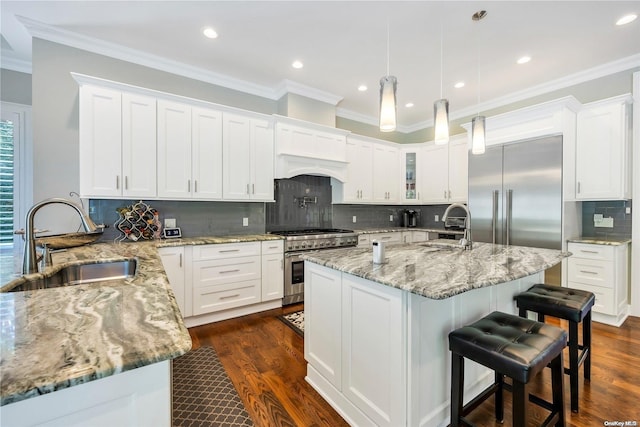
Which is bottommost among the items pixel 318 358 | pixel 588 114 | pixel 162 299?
pixel 318 358

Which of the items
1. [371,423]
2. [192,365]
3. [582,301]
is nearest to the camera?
[371,423]

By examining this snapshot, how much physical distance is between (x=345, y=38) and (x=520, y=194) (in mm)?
2812

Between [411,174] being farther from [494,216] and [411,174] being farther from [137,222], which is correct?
[137,222]

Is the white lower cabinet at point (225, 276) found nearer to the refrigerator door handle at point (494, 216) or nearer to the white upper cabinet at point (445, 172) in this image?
the refrigerator door handle at point (494, 216)

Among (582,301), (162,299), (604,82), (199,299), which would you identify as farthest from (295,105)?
(604,82)

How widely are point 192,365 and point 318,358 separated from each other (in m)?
1.09

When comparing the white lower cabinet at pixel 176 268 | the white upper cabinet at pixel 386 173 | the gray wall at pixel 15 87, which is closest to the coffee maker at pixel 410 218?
the white upper cabinet at pixel 386 173

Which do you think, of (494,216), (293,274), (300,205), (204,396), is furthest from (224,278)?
(494,216)

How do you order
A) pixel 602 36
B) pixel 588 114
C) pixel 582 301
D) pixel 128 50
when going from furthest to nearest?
1. pixel 588 114
2. pixel 128 50
3. pixel 602 36
4. pixel 582 301

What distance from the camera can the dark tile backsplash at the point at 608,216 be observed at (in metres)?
3.31

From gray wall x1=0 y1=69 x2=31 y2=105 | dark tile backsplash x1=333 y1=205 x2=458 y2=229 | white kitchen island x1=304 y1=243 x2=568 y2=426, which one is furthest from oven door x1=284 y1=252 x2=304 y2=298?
gray wall x1=0 y1=69 x2=31 y2=105

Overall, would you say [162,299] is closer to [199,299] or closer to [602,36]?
[199,299]

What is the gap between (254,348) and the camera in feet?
8.38

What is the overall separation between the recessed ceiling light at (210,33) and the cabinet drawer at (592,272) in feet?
15.1
